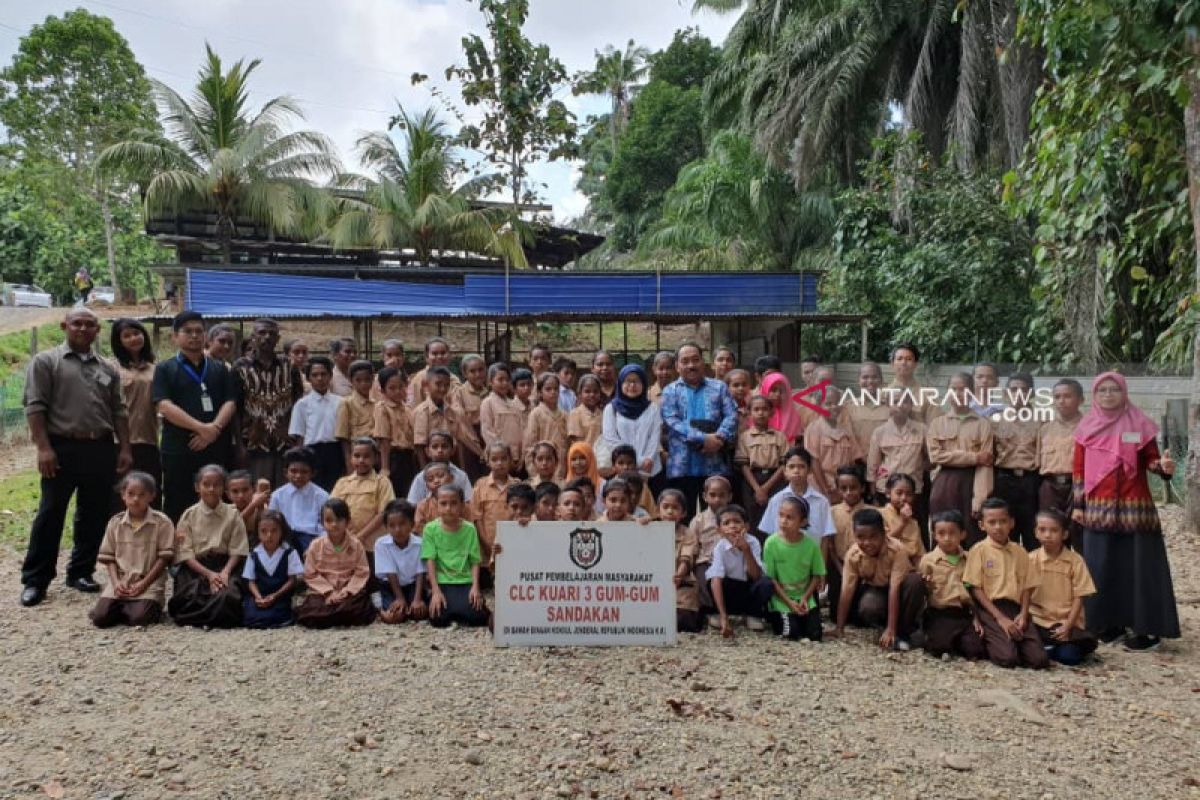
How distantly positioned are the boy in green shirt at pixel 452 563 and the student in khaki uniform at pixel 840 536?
6.97 ft

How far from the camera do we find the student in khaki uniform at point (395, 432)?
6191mm

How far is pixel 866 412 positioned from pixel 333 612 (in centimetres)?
384

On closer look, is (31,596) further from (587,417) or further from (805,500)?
(805,500)

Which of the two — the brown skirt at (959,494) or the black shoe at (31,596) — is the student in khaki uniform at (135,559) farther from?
the brown skirt at (959,494)

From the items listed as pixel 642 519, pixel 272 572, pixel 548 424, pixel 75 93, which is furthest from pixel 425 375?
pixel 75 93

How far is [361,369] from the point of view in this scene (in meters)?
6.23

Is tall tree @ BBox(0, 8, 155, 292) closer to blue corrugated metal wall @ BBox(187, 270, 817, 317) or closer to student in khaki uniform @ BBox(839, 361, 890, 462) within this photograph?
blue corrugated metal wall @ BBox(187, 270, 817, 317)

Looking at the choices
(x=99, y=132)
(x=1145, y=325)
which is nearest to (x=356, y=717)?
(x=1145, y=325)

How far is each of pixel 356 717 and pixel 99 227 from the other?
35659 mm

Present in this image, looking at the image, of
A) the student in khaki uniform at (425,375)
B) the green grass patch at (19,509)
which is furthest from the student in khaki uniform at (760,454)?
the green grass patch at (19,509)

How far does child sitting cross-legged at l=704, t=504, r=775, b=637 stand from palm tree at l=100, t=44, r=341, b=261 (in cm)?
1495

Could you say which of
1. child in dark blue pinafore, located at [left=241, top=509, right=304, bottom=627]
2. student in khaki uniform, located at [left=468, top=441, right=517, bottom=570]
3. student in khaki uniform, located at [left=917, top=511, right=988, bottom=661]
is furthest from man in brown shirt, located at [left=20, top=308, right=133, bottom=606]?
student in khaki uniform, located at [left=917, top=511, right=988, bottom=661]

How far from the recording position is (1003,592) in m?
4.68

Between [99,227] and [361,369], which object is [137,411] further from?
[99,227]
